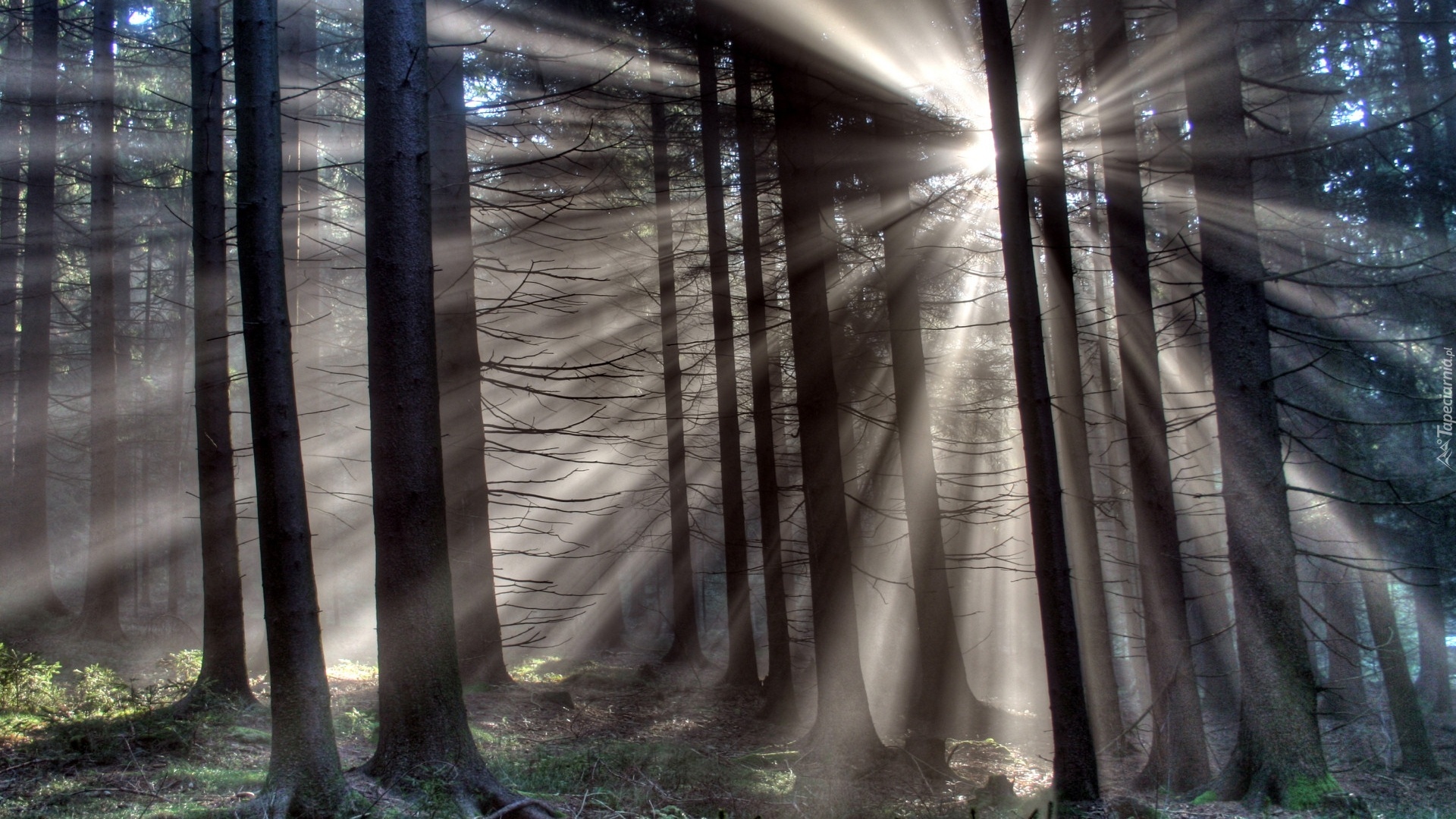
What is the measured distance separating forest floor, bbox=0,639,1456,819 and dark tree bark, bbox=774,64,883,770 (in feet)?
1.56

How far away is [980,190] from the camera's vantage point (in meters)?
12.4

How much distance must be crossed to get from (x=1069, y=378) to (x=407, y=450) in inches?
339

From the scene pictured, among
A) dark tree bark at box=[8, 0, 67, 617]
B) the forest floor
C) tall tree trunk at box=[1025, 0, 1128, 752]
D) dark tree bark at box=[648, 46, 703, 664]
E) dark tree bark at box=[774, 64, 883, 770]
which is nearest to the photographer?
the forest floor

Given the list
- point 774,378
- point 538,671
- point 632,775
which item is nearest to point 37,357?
point 538,671

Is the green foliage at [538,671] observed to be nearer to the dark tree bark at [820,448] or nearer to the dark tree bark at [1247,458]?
the dark tree bark at [820,448]

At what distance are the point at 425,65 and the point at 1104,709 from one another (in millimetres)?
11815

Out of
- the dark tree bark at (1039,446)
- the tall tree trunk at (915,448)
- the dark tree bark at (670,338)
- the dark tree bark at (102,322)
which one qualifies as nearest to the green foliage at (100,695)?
the dark tree bark at (102,322)

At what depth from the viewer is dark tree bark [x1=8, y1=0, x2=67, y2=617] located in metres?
13.6

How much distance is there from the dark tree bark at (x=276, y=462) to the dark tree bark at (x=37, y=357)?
1130 cm

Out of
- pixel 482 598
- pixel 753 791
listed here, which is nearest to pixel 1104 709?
pixel 753 791

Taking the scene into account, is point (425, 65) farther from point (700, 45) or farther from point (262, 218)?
point (700, 45)

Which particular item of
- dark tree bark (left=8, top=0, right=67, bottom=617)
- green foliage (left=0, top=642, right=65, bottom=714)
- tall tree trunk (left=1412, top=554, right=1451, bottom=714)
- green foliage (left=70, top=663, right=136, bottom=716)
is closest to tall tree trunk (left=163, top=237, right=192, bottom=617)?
dark tree bark (left=8, top=0, right=67, bottom=617)

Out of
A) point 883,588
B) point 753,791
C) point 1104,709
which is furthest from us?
point 883,588

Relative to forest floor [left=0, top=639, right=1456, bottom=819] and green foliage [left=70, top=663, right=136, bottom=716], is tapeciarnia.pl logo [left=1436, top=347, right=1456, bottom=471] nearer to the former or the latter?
forest floor [left=0, top=639, right=1456, bottom=819]
